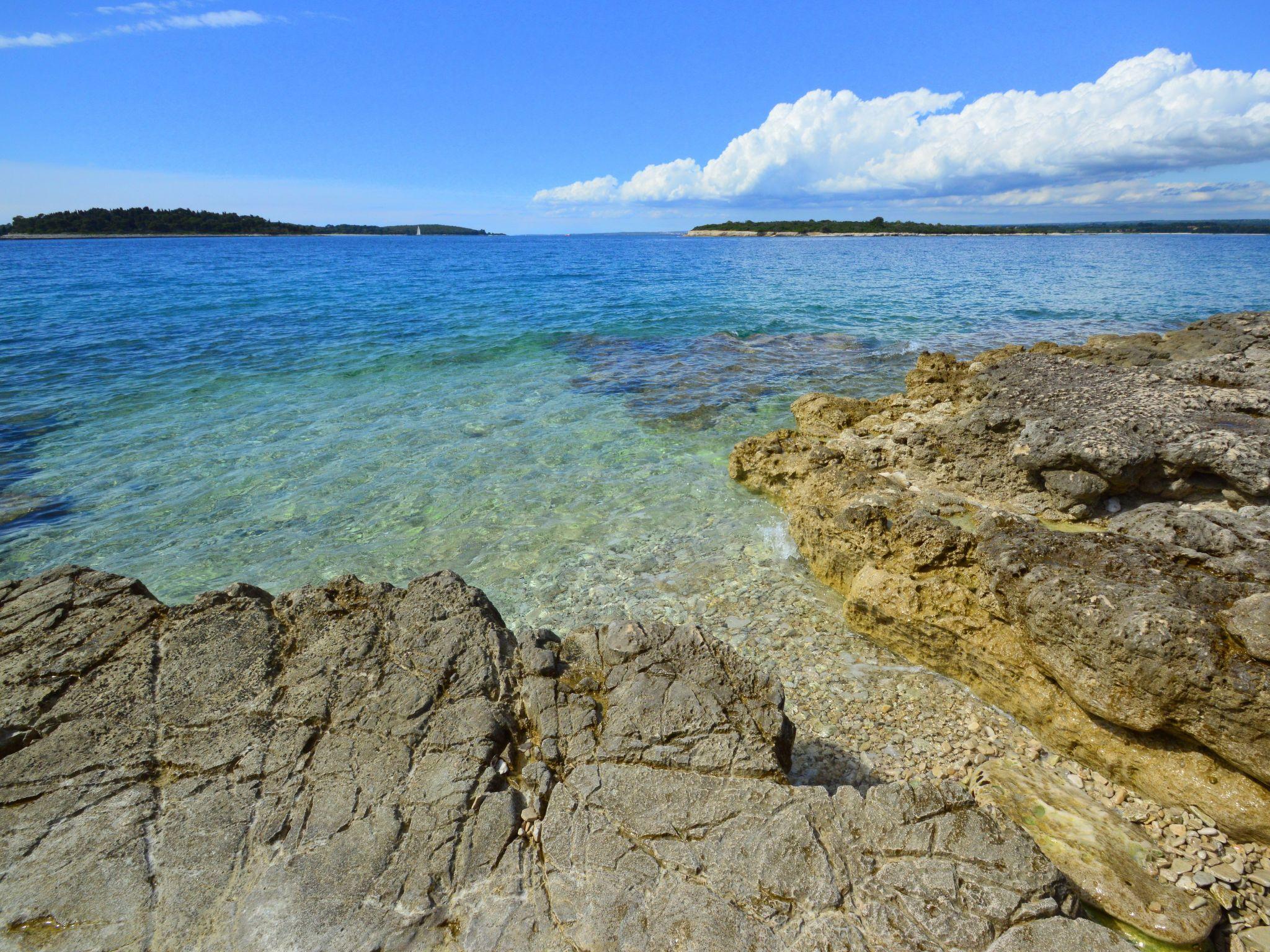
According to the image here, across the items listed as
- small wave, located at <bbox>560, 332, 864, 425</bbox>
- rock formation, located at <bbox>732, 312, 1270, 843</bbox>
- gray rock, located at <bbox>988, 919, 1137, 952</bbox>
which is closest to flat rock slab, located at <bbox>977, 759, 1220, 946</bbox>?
rock formation, located at <bbox>732, 312, 1270, 843</bbox>

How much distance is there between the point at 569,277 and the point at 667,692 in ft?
156

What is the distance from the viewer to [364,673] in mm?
3707

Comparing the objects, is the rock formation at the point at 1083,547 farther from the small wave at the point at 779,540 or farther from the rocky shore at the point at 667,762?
the small wave at the point at 779,540

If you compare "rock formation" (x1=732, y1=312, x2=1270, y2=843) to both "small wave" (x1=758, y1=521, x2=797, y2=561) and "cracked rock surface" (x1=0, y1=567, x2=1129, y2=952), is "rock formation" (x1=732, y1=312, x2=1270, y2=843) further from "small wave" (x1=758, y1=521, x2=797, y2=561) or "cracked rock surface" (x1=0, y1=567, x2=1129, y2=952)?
"cracked rock surface" (x1=0, y1=567, x2=1129, y2=952)

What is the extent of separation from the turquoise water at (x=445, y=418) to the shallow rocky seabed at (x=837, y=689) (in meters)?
0.07

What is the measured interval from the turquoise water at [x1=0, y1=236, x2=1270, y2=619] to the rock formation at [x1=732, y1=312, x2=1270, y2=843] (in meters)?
1.42

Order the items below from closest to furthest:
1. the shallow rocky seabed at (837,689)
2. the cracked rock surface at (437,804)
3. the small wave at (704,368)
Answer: the cracked rock surface at (437,804)
the shallow rocky seabed at (837,689)
the small wave at (704,368)

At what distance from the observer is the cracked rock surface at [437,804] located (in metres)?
2.63

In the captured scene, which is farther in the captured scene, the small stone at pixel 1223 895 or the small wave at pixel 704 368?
the small wave at pixel 704 368

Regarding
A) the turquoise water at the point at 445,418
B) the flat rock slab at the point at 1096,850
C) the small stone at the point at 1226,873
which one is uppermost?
the turquoise water at the point at 445,418

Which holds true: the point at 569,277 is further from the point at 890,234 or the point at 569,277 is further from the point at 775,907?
the point at 890,234

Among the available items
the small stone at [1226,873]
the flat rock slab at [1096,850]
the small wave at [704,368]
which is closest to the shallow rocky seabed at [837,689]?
the small stone at [1226,873]

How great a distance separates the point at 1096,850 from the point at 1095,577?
1753mm

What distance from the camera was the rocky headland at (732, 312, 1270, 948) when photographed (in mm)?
3701
